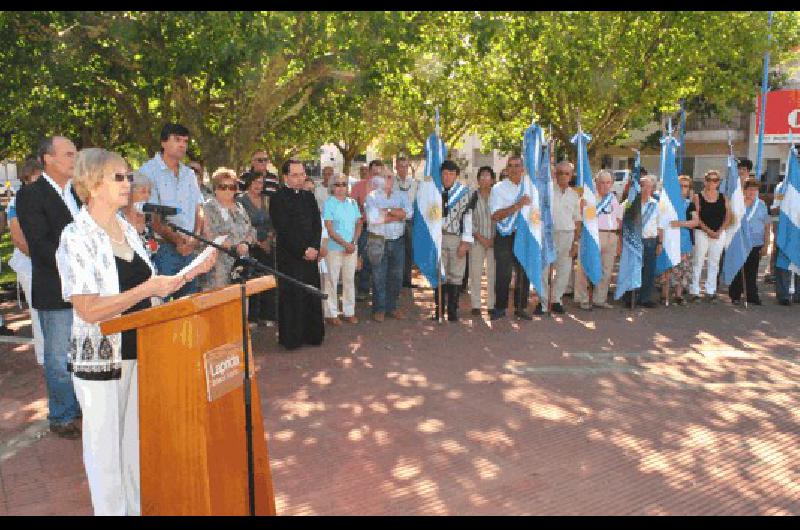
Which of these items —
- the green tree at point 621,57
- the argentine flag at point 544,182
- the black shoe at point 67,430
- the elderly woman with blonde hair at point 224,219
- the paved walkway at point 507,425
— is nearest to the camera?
the paved walkway at point 507,425

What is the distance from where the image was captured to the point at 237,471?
11.0ft

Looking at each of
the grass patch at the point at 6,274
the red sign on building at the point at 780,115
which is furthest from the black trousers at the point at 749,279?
the red sign on building at the point at 780,115

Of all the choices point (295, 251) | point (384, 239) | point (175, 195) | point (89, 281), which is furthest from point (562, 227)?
point (89, 281)

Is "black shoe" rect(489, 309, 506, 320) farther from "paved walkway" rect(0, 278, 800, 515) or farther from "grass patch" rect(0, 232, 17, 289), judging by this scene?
"grass patch" rect(0, 232, 17, 289)

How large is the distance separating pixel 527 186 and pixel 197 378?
7.08 metres

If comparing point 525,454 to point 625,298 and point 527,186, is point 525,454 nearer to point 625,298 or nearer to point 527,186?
point 527,186

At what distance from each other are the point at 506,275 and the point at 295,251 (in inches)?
124

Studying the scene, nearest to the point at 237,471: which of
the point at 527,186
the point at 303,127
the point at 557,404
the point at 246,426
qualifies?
the point at 246,426

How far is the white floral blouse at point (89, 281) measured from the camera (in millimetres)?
3262

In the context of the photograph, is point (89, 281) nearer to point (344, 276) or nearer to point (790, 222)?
point (344, 276)

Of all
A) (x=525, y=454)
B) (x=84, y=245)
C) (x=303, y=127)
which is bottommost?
(x=525, y=454)

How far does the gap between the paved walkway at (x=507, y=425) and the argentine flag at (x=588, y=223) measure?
1.59 metres

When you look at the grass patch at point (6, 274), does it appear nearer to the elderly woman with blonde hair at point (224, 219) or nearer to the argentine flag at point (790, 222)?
the elderly woman with blonde hair at point (224, 219)

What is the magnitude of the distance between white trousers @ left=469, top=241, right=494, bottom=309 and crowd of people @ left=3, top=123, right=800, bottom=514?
2 centimetres
